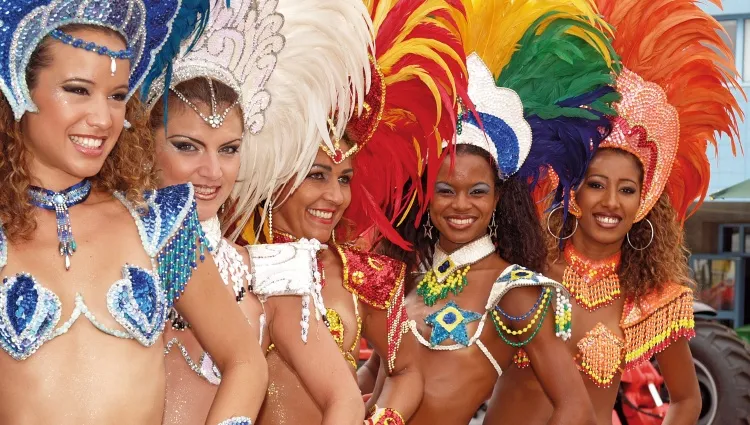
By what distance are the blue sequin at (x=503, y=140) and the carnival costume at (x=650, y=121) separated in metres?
0.52

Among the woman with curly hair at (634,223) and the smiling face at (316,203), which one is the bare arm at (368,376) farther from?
the smiling face at (316,203)

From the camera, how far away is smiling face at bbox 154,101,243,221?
3.07 metres

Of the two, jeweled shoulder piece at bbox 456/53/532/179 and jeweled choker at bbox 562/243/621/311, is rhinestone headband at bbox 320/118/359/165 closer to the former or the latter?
jeweled shoulder piece at bbox 456/53/532/179

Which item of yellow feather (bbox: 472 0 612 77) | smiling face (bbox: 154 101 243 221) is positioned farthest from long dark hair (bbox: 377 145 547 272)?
smiling face (bbox: 154 101 243 221)

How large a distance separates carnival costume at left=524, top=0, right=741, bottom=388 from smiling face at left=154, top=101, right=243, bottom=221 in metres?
2.03

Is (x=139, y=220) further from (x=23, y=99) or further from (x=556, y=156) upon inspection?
(x=556, y=156)

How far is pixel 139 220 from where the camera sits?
2.65 metres

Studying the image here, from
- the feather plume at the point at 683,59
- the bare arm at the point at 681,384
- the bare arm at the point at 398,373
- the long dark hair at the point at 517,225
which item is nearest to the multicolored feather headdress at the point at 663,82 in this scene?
the feather plume at the point at 683,59

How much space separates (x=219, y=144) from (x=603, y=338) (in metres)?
2.16

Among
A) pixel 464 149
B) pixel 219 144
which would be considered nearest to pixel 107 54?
pixel 219 144

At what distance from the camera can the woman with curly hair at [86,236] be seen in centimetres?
242

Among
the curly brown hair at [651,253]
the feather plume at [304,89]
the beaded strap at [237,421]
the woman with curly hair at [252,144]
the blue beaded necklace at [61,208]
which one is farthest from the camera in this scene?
the curly brown hair at [651,253]

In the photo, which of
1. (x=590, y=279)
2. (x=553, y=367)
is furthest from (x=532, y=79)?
(x=553, y=367)

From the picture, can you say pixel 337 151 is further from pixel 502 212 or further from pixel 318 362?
pixel 502 212
